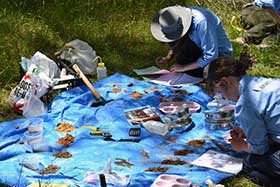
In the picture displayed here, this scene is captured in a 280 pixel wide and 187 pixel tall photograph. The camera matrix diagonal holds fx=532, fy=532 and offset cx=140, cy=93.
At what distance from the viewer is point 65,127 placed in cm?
458

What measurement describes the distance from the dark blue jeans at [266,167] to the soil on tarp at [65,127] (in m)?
1.59

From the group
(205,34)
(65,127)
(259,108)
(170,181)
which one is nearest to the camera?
(259,108)

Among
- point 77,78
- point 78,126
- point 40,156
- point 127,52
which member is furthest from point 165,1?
point 40,156

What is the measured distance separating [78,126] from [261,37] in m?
3.07

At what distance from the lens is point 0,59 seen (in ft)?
19.0

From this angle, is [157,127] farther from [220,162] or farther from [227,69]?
[227,69]

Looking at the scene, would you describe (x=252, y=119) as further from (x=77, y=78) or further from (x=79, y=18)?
(x=79, y=18)

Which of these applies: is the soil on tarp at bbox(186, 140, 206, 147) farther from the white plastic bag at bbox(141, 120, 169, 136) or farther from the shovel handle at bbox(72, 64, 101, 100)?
the shovel handle at bbox(72, 64, 101, 100)

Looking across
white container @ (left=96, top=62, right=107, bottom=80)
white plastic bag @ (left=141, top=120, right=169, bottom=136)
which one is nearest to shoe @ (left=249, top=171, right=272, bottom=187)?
white plastic bag @ (left=141, top=120, right=169, bottom=136)

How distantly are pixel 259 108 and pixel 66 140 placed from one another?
172cm

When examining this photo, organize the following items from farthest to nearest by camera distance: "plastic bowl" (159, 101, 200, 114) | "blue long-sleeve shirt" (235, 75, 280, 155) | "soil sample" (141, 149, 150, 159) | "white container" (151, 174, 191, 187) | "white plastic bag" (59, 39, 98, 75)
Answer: "white plastic bag" (59, 39, 98, 75) < "plastic bowl" (159, 101, 200, 114) < "soil sample" (141, 149, 150, 159) < "white container" (151, 174, 191, 187) < "blue long-sleeve shirt" (235, 75, 280, 155)

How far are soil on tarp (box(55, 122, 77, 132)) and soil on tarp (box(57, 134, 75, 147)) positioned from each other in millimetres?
131

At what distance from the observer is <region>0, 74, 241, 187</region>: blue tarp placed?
148 inches

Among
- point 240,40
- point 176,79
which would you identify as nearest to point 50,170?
point 176,79
